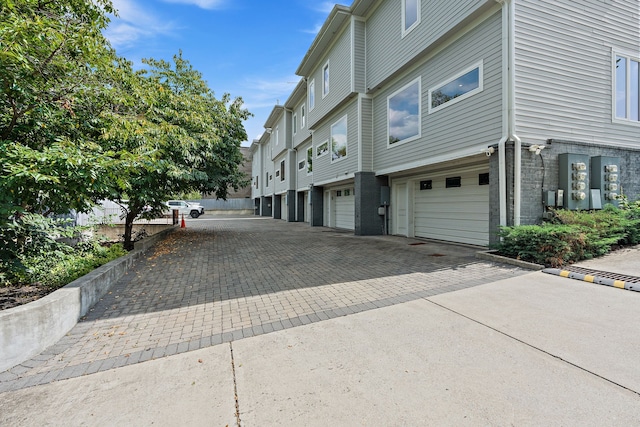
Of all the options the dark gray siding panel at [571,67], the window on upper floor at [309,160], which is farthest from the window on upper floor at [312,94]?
the dark gray siding panel at [571,67]

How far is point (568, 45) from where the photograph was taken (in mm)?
7391

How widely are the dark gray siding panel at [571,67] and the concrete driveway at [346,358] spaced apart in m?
4.04

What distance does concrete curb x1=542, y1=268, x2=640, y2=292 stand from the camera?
14.8 ft

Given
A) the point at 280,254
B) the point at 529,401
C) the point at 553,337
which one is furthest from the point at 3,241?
the point at 553,337

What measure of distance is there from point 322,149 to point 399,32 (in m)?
7.29

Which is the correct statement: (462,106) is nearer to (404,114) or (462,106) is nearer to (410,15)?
(404,114)

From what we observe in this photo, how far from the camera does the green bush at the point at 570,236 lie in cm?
582

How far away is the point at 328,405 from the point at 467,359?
4.52 feet

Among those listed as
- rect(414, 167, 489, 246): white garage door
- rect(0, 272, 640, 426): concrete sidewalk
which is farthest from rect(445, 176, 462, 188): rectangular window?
rect(0, 272, 640, 426): concrete sidewalk

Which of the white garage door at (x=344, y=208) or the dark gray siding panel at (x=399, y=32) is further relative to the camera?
→ the white garage door at (x=344, y=208)

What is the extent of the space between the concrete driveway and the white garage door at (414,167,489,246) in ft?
11.2

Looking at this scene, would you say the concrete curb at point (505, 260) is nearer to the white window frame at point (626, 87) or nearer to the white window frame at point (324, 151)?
the white window frame at point (626, 87)

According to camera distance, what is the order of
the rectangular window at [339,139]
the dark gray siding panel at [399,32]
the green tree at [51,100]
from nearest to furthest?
the green tree at [51,100] < the dark gray siding panel at [399,32] < the rectangular window at [339,139]

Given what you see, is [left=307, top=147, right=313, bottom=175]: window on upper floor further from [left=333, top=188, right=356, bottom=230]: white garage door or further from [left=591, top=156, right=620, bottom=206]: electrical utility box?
[left=591, top=156, right=620, bottom=206]: electrical utility box
